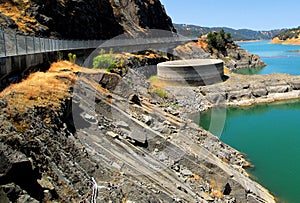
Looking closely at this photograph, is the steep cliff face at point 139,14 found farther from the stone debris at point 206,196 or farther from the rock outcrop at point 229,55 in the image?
the stone debris at point 206,196

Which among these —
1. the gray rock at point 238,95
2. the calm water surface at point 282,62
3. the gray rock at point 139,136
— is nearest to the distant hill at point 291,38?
the calm water surface at point 282,62

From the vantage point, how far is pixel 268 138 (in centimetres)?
2447

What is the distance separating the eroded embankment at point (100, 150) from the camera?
6.93 m

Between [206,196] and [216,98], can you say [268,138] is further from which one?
[206,196]

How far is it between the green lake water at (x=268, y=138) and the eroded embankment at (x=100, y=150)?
1306 millimetres

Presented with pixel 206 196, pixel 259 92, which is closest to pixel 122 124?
pixel 206 196

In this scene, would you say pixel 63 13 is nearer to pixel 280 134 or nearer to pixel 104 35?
pixel 104 35

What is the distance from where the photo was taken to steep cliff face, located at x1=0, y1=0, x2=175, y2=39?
25.4m

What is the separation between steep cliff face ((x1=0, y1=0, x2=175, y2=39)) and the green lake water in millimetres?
16281

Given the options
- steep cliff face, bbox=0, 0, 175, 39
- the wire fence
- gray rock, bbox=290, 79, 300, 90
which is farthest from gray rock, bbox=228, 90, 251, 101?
the wire fence

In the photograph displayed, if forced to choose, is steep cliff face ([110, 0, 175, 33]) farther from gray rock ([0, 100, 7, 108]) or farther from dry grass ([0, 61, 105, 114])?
gray rock ([0, 100, 7, 108])

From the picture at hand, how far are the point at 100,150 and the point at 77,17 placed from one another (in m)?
28.3

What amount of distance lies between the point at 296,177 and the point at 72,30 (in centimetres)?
2657

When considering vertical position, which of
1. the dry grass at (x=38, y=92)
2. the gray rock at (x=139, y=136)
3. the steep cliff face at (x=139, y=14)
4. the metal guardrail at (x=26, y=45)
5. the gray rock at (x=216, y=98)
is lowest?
the gray rock at (x=216, y=98)
